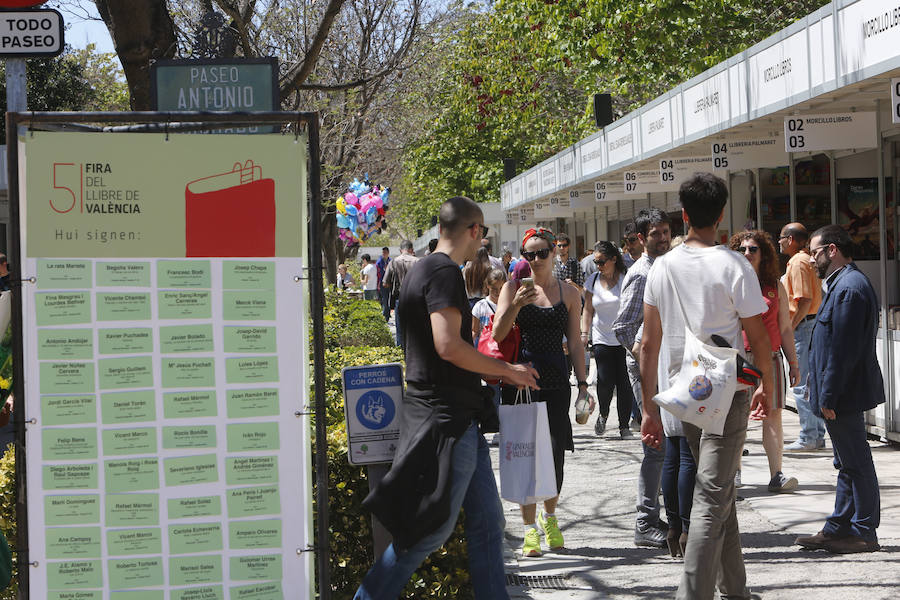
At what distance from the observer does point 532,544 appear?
668 centimetres

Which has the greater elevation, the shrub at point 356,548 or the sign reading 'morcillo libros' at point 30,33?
the sign reading 'morcillo libros' at point 30,33

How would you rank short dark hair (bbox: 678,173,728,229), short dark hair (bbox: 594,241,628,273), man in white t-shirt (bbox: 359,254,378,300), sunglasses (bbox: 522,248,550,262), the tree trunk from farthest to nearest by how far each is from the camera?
1. man in white t-shirt (bbox: 359,254,378,300)
2. short dark hair (bbox: 594,241,628,273)
3. the tree trunk
4. sunglasses (bbox: 522,248,550,262)
5. short dark hair (bbox: 678,173,728,229)

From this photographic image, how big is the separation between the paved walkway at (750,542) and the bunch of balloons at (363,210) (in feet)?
35.9

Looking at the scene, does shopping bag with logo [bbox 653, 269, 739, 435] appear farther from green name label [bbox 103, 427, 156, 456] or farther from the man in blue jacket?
green name label [bbox 103, 427, 156, 456]

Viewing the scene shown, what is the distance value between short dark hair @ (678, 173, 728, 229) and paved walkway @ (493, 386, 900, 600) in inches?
76.6

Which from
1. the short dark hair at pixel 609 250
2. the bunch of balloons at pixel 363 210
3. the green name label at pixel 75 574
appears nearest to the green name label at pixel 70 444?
the green name label at pixel 75 574

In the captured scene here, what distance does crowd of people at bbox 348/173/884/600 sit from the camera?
440 centimetres

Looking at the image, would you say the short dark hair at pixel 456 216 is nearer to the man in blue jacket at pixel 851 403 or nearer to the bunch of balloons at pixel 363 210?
the man in blue jacket at pixel 851 403

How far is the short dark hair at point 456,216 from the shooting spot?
4.69 metres

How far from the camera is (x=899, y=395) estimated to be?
32.8 feet

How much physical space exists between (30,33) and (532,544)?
377cm

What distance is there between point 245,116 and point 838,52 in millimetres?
6250

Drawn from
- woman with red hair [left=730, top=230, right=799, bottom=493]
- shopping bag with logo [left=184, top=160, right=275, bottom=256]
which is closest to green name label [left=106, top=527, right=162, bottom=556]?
shopping bag with logo [left=184, top=160, right=275, bottom=256]

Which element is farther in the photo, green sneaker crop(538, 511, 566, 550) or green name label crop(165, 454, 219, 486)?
green sneaker crop(538, 511, 566, 550)
